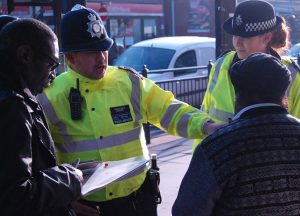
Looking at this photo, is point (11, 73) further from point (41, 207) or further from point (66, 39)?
point (66, 39)

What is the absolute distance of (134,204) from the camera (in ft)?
9.21

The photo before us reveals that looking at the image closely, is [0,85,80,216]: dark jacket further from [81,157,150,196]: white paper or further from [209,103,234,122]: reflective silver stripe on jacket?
[209,103,234,122]: reflective silver stripe on jacket

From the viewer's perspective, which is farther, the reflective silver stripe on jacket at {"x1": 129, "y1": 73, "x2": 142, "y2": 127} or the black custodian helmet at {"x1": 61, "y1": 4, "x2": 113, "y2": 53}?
the reflective silver stripe on jacket at {"x1": 129, "y1": 73, "x2": 142, "y2": 127}

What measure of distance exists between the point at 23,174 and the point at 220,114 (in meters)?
1.48

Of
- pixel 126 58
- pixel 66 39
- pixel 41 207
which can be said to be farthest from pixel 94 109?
pixel 126 58

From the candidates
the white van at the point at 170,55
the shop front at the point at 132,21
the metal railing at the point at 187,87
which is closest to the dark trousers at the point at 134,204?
the metal railing at the point at 187,87

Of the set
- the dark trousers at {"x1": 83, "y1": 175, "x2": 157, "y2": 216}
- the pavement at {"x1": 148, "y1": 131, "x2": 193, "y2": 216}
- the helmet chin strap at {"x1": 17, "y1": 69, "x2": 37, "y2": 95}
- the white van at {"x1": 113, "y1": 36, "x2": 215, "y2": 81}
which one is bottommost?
the pavement at {"x1": 148, "y1": 131, "x2": 193, "y2": 216}

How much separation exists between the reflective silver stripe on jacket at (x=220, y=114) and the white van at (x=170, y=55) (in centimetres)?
770

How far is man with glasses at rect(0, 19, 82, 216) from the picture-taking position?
6.31 ft

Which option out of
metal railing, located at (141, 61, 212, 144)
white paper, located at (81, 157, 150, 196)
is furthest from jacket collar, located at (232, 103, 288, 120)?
metal railing, located at (141, 61, 212, 144)

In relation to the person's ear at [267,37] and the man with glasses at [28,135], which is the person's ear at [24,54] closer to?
the man with glasses at [28,135]

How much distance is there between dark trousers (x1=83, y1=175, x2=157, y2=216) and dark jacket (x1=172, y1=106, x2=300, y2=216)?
842mm

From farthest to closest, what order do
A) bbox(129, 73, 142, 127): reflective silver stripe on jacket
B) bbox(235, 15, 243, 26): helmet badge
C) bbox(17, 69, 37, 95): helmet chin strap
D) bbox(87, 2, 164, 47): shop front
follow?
bbox(87, 2, 164, 47): shop front, bbox(235, 15, 243, 26): helmet badge, bbox(129, 73, 142, 127): reflective silver stripe on jacket, bbox(17, 69, 37, 95): helmet chin strap

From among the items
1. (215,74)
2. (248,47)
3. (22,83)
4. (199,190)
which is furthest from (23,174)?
(248,47)
